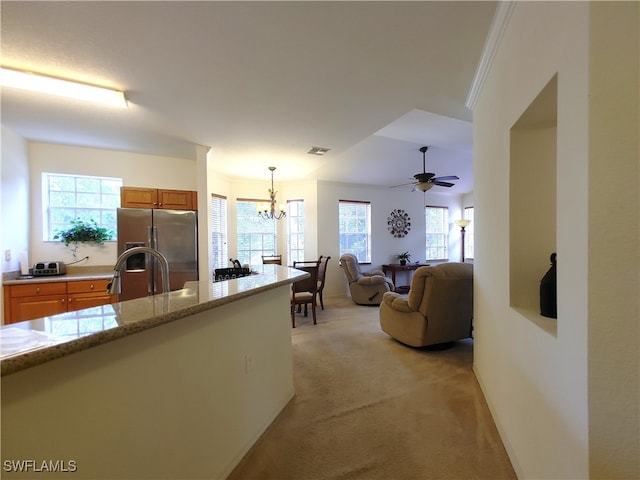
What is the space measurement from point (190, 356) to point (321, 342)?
8.15 ft

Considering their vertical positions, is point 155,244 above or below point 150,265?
above

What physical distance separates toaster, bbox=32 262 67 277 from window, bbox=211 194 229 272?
211cm

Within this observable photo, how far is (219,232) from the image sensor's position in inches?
217

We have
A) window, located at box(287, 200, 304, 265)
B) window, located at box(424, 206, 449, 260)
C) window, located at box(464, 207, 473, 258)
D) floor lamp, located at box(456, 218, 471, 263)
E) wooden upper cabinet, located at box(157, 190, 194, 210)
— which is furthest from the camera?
window, located at box(464, 207, 473, 258)

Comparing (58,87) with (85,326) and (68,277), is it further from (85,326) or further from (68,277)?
(85,326)

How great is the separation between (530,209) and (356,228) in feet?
17.1

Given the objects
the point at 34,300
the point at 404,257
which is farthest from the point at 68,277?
the point at 404,257

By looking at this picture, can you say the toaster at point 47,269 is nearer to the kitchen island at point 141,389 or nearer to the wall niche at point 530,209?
the kitchen island at point 141,389

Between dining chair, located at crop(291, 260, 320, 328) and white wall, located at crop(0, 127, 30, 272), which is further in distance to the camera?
dining chair, located at crop(291, 260, 320, 328)

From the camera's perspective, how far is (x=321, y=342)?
3.56 m

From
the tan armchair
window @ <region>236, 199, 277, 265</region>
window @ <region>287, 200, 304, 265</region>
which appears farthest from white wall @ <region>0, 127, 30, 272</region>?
the tan armchair

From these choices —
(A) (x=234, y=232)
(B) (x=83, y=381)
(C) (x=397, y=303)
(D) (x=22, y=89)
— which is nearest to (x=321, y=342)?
(C) (x=397, y=303)

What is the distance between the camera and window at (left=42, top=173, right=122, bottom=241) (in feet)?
12.5

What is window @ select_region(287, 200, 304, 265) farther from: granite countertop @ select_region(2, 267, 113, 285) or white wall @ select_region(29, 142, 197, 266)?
granite countertop @ select_region(2, 267, 113, 285)
